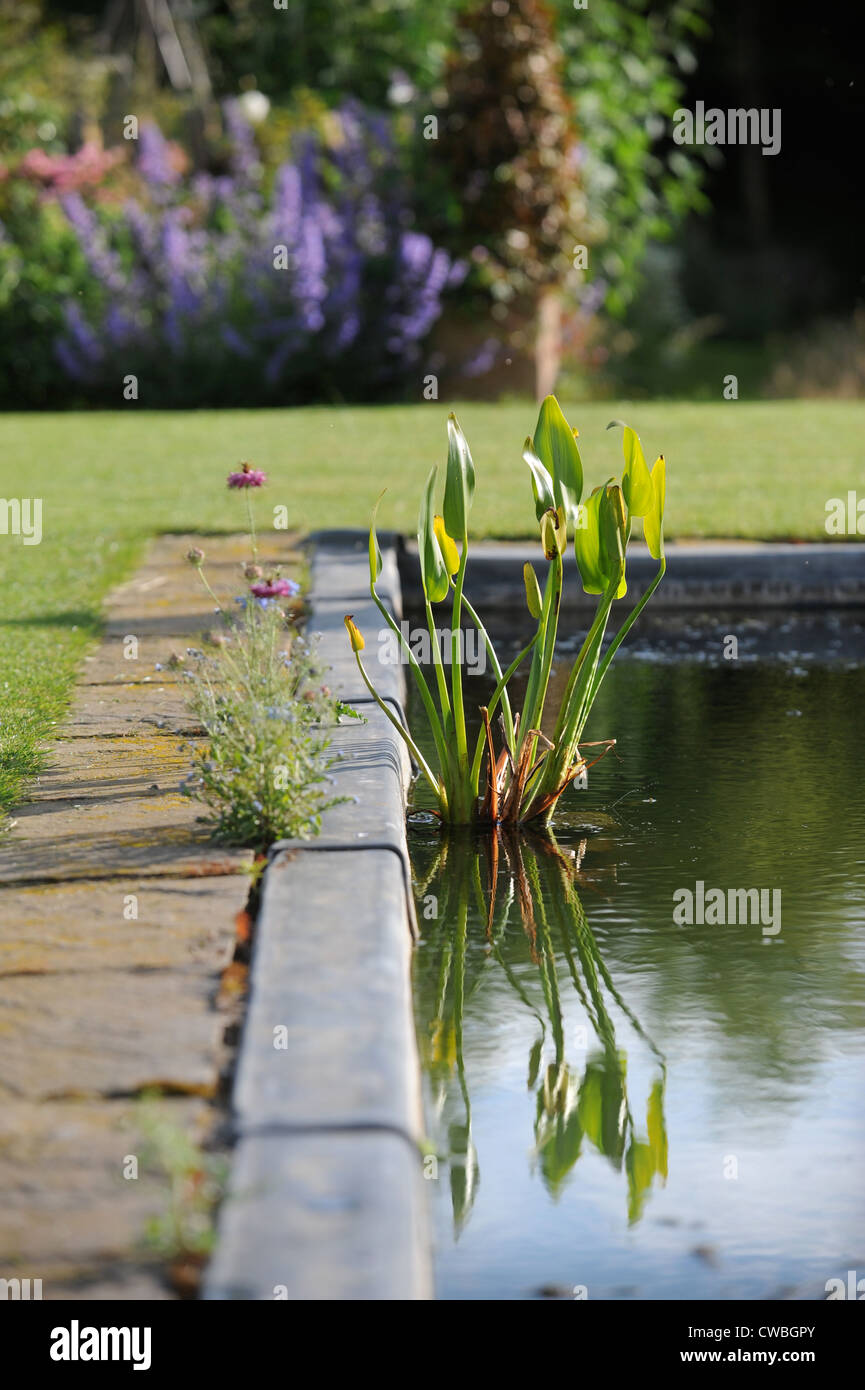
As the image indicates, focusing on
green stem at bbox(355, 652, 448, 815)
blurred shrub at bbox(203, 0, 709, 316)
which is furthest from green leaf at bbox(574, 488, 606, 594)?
blurred shrub at bbox(203, 0, 709, 316)

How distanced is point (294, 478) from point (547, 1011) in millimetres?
4889

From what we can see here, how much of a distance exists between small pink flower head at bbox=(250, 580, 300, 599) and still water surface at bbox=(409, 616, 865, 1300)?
0.55 m

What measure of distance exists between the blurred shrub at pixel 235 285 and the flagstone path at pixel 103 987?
7558mm

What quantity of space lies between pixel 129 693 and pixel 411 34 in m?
10.6

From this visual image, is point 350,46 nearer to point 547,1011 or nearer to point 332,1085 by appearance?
point 547,1011

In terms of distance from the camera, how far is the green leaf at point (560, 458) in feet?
9.18

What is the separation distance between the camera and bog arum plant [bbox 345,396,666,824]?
9.17 ft

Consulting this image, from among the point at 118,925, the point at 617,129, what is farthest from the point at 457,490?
the point at 617,129

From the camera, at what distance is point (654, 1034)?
93.3 inches

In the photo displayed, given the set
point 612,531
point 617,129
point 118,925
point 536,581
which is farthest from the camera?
point 617,129

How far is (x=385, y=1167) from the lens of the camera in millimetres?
1633

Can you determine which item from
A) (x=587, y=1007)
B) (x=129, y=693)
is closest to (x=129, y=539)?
(x=129, y=693)

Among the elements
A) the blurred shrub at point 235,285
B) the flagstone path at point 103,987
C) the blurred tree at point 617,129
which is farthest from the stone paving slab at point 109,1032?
A: the blurred tree at point 617,129

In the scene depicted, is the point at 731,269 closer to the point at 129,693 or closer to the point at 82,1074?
the point at 129,693
